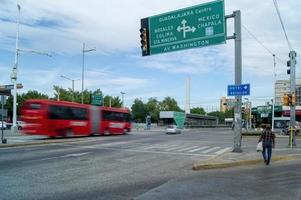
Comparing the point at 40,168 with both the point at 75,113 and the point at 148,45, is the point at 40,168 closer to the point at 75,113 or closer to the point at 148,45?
the point at 148,45

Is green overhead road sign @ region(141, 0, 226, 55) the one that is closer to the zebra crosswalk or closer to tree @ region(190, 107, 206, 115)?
the zebra crosswalk

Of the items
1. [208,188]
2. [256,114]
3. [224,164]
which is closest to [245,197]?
[208,188]

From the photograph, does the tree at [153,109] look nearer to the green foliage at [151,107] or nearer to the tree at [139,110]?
the green foliage at [151,107]

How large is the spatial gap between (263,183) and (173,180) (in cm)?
265

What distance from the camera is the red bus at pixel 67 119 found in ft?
113

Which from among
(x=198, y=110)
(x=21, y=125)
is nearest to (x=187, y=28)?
(x=21, y=125)

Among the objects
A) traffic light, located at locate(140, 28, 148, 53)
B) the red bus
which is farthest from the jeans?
the red bus

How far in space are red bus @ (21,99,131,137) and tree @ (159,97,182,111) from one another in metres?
100

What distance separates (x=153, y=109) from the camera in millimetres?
147250

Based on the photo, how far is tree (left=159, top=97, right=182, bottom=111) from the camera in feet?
489

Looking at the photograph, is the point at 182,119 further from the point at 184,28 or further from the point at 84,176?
the point at 84,176

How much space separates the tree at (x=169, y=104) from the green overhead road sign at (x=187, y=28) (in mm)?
121683

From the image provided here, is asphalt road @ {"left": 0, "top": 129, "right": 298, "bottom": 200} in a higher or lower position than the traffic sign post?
lower

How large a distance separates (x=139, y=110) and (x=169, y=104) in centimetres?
1175
